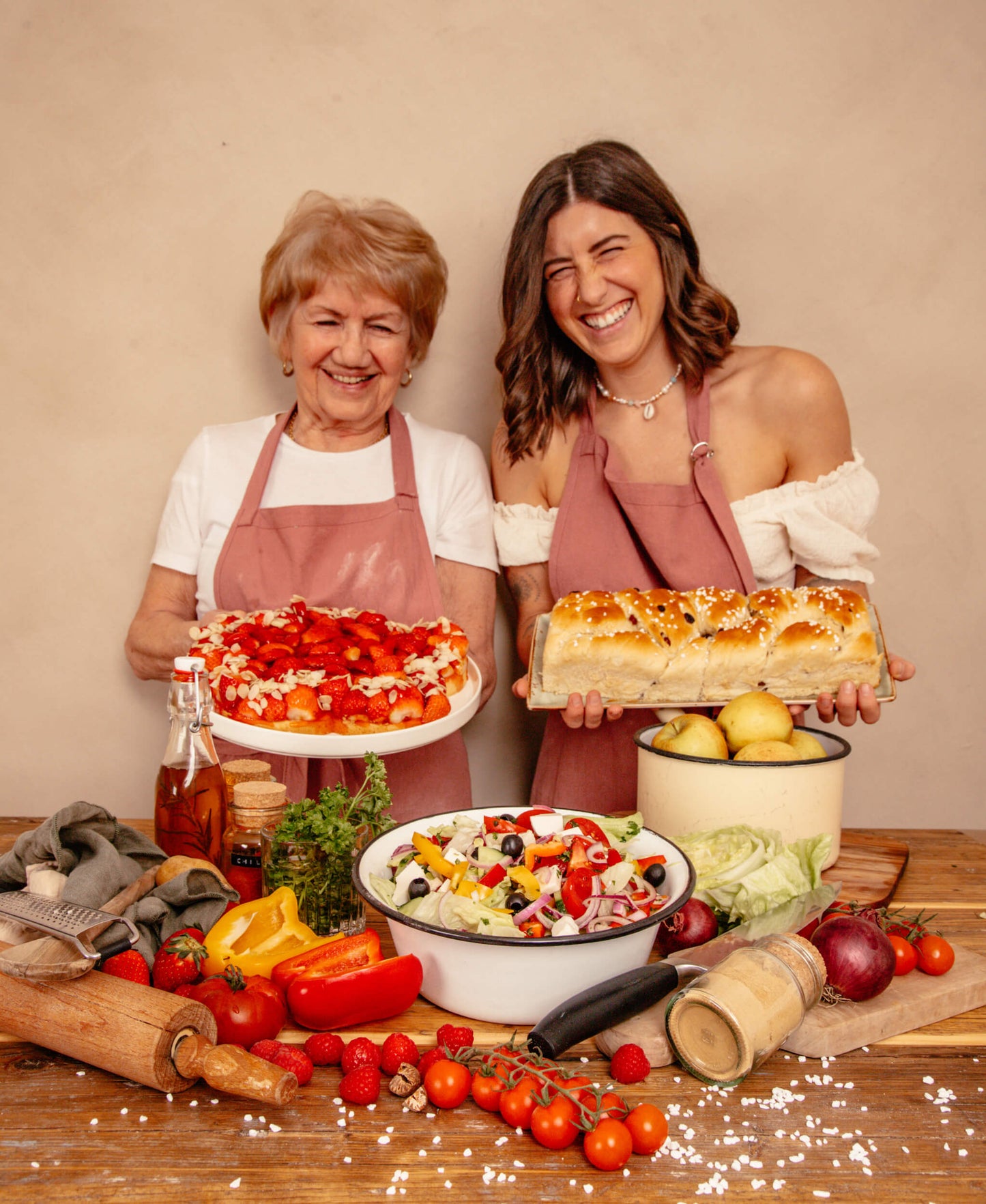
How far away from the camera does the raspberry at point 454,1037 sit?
47.1 inches

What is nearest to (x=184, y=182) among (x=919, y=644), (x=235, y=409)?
(x=235, y=409)

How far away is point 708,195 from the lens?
126 inches

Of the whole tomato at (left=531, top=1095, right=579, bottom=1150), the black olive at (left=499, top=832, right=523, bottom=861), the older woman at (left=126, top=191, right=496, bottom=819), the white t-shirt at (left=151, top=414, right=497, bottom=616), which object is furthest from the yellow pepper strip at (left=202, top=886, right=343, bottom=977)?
the white t-shirt at (left=151, top=414, right=497, bottom=616)

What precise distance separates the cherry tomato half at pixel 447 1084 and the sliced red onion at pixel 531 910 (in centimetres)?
20

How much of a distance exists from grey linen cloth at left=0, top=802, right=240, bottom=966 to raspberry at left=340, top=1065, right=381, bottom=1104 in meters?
0.37

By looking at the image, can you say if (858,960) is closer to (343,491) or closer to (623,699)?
(623,699)

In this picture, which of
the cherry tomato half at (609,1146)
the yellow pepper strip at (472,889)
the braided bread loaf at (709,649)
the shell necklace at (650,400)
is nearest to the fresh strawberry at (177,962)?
the yellow pepper strip at (472,889)

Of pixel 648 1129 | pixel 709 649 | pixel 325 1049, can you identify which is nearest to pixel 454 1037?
pixel 325 1049

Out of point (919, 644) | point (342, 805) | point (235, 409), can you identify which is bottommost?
point (919, 644)

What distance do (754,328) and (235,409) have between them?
1679 millimetres

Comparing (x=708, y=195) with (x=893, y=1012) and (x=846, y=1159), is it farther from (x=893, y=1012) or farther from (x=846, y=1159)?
(x=846, y=1159)

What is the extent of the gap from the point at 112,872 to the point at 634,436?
6.06 ft

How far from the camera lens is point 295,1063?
3.77ft

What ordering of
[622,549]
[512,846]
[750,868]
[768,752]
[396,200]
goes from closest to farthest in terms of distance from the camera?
[512,846] < [750,868] < [768,752] < [622,549] < [396,200]
